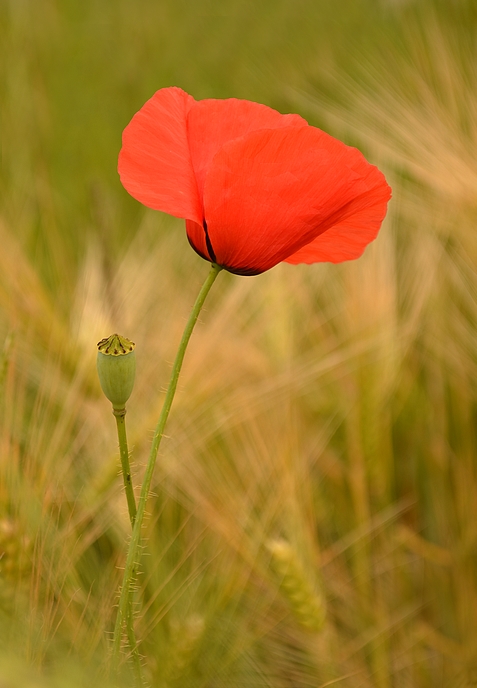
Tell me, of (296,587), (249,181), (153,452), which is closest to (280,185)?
(249,181)

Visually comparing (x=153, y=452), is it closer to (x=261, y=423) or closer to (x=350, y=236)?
(x=350, y=236)

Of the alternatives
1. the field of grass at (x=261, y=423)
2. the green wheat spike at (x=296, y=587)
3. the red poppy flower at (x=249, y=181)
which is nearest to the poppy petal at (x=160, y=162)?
the red poppy flower at (x=249, y=181)

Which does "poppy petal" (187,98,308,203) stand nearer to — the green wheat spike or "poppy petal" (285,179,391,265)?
"poppy petal" (285,179,391,265)

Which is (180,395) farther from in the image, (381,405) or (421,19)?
(421,19)

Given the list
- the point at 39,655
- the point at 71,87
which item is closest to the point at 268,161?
the point at 39,655

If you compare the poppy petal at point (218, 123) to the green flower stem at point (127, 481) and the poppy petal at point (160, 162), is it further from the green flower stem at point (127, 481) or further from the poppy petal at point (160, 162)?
the green flower stem at point (127, 481)

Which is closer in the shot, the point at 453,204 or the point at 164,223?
the point at 453,204

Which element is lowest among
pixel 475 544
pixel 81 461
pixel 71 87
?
pixel 475 544
